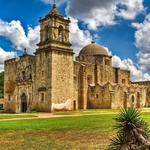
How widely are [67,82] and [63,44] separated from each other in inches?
192

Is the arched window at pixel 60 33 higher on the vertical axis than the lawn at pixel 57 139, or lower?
higher

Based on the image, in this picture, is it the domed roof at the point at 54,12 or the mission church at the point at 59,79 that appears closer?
the mission church at the point at 59,79

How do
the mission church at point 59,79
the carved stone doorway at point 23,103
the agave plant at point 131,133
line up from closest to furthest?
the agave plant at point 131,133, the mission church at point 59,79, the carved stone doorway at point 23,103

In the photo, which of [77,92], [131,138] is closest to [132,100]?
[77,92]

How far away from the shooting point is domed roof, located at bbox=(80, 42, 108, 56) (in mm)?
56866

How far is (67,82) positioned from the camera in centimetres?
4450

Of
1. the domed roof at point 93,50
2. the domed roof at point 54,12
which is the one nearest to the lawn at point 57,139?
the domed roof at point 54,12

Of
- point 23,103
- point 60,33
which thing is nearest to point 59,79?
point 60,33

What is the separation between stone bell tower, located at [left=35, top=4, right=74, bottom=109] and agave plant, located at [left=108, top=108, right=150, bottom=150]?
34.0 metres

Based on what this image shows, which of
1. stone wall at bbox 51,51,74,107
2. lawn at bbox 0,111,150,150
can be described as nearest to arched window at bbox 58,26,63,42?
stone wall at bbox 51,51,74,107

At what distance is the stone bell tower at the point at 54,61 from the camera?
140 feet

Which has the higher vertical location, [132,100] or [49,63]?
[49,63]

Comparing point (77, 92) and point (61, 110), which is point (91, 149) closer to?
point (61, 110)

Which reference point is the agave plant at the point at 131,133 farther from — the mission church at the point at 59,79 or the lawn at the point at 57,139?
the mission church at the point at 59,79
